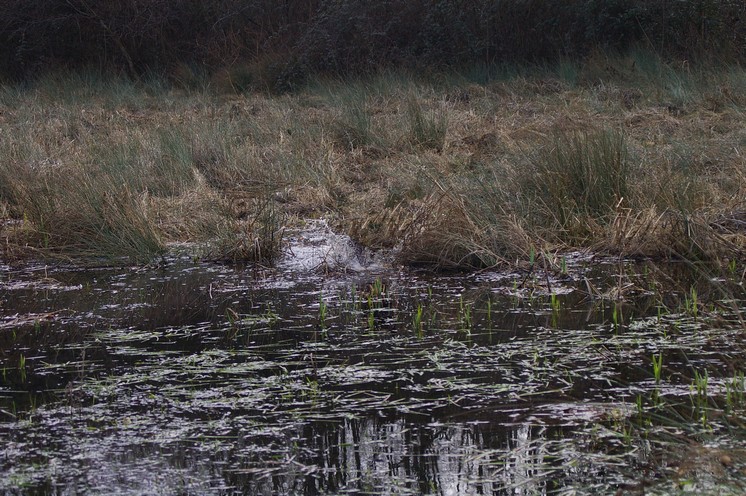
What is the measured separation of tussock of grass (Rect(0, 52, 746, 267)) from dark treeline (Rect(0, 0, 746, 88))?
6.58 ft

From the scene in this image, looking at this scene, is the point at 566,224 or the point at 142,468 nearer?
the point at 142,468

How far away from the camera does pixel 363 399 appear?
373 cm

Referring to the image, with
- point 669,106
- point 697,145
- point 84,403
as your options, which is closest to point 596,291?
point 84,403

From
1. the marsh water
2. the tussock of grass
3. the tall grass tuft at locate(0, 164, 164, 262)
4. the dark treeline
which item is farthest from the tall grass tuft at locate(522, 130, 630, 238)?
the dark treeline

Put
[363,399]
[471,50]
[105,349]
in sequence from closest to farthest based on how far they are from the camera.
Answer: [363,399]
[105,349]
[471,50]

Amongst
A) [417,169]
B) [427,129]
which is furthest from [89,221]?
[427,129]

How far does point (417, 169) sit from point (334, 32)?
990cm

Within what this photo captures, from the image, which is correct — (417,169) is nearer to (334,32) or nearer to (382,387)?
(382,387)

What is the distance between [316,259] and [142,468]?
11.6 ft

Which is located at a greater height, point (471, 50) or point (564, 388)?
point (471, 50)

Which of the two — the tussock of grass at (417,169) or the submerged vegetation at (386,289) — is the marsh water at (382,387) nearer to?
the submerged vegetation at (386,289)

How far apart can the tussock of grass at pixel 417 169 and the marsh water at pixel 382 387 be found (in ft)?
1.91

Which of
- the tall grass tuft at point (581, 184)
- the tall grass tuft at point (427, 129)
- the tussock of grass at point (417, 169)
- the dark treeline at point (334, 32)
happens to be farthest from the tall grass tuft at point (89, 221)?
the dark treeline at point (334, 32)

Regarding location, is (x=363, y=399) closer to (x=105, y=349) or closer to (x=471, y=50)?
(x=105, y=349)
